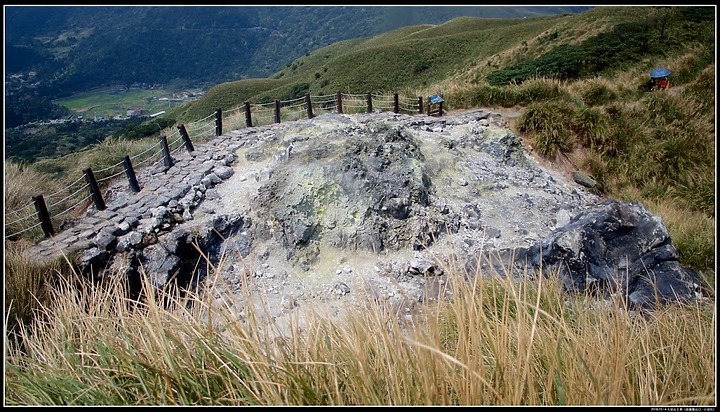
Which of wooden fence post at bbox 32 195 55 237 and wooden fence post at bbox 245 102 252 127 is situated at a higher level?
wooden fence post at bbox 245 102 252 127

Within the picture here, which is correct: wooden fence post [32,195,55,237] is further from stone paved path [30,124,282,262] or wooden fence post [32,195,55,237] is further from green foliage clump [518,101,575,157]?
green foliage clump [518,101,575,157]

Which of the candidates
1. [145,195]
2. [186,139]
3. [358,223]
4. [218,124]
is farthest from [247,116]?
[358,223]

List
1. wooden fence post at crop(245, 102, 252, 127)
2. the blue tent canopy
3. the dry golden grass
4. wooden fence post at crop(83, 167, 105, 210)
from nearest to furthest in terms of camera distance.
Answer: the dry golden grass, wooden fence post at crop(83, 167, 105, 210), wooden fence post at crop(245, 102, 252, 127), the blue tent canopy

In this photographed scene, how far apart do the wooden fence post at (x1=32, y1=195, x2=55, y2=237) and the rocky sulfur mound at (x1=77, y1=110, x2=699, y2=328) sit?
947 mm

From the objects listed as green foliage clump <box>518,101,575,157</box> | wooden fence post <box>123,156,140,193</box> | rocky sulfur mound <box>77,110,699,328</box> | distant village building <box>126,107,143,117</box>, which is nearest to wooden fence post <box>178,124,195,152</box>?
rocky sulfur mound <box>77,110,699,328</box>

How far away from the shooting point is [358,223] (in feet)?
20.8

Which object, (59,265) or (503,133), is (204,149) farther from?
(503,133)

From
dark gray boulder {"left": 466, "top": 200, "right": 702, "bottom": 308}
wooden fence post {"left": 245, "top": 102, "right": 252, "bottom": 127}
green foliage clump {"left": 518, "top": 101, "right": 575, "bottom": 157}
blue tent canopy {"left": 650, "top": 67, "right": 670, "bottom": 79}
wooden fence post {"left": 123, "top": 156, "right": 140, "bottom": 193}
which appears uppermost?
wooden fence post {"left": 245, "top": 102, "right": 252, "bottom": 127}

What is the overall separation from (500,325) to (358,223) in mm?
4759

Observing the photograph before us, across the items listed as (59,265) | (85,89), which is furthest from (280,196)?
(85,89)

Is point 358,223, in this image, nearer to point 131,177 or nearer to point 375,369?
point 131,177

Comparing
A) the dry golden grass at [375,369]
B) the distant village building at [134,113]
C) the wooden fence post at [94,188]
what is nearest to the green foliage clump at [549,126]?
the dry golden grass at [375,369]

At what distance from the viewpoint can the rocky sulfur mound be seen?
5.44 m

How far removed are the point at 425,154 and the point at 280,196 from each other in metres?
3.56
